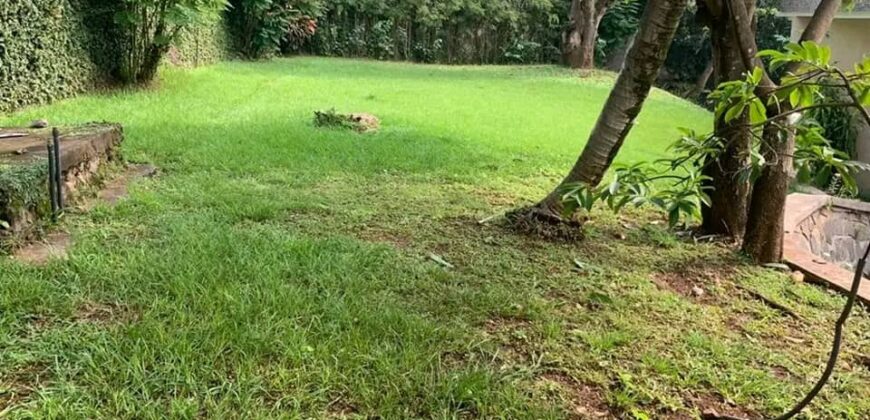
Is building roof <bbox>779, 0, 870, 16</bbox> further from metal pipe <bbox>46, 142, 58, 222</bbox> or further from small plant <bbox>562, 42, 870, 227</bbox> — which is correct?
metal pipe <bbox>46, 142, 58, 222</bbox>

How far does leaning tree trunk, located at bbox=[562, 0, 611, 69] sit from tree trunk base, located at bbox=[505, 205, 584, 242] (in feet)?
42.2

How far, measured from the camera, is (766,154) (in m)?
3.40

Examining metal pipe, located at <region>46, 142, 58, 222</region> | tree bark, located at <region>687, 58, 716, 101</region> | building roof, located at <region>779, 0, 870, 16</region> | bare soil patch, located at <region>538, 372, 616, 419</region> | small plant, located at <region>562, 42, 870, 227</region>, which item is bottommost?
bare soil patch, located at <region>538, 372, 616, 419</region>

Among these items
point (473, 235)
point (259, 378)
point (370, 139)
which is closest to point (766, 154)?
point (473, 235)

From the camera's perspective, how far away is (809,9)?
7.59 metres

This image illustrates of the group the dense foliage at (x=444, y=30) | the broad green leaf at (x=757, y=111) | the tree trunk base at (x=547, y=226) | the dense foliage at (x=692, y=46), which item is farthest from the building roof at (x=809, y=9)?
the dense foliage at (x=444, y=30)

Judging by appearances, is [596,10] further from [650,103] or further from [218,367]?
[218,367]

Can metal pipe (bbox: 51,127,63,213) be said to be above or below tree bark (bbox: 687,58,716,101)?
below

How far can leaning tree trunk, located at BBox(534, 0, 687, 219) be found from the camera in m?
3.22

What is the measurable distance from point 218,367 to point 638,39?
250 cm

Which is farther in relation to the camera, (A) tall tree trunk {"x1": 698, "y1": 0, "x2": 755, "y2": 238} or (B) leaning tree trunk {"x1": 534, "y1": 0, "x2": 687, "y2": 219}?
(A) tall tree trunk {"x1": 698, "y1": 0, "x2": 755, "y2": 238}

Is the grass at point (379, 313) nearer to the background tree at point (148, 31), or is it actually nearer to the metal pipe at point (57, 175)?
the metal pipe at point (57, 175)

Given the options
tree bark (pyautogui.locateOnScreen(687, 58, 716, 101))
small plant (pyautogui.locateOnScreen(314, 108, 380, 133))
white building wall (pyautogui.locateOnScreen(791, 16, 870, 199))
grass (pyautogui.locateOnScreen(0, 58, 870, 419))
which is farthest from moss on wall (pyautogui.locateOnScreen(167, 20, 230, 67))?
tree bark (pyautogui.locateOnScreen(687, 58, 716, 101))

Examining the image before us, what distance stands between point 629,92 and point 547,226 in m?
0.79
